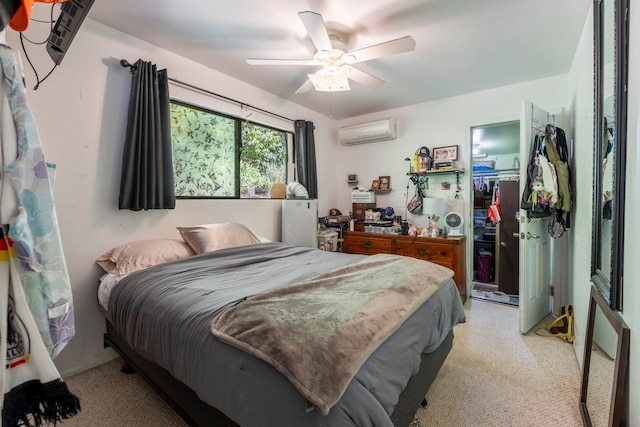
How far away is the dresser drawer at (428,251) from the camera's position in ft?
10.8

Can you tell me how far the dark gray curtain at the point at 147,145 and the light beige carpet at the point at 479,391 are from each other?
1283mm

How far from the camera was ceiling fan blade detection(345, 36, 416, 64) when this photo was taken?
74.6 inches

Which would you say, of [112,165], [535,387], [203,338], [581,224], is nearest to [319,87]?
[112,165]

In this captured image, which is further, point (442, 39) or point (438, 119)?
point (438, 119)

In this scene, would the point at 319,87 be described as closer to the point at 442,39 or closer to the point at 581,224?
the point at 442,39

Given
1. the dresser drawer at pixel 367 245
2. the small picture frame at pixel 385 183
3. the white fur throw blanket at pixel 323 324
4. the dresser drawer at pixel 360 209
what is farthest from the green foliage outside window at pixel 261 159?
the white fur throw blanket at pixel 323 324

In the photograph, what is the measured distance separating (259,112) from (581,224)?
3258 millimetres

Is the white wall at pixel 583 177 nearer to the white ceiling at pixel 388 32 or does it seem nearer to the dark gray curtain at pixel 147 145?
the white ceiling at pixel 388 32

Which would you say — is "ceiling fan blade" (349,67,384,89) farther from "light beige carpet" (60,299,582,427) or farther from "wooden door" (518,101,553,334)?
"light beige carpet" (60,299,582,427)

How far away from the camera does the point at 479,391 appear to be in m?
1.83

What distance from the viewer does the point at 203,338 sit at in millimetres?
1200

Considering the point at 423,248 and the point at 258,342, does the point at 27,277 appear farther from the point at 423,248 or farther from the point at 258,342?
the point at 423,248

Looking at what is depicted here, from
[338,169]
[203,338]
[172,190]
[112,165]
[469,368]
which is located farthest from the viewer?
[338,169]

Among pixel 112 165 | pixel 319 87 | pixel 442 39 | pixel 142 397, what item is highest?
pixel 442 39
